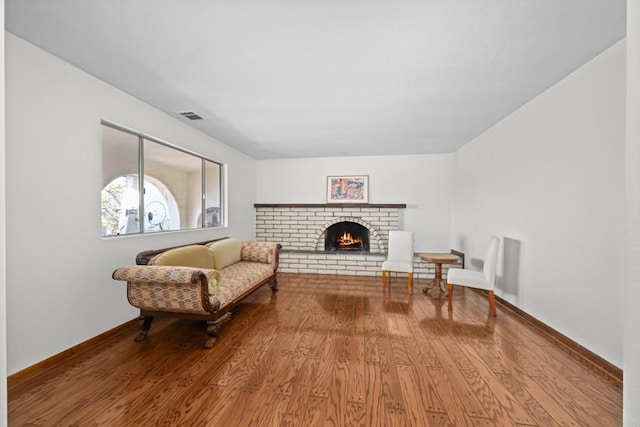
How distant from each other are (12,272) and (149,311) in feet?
3.21

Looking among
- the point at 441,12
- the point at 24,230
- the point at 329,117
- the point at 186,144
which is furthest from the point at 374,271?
the point at 24,230

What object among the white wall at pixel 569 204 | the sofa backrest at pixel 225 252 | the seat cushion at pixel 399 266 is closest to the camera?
the white wall at pixel 569 204

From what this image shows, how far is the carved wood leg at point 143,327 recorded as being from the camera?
246cm

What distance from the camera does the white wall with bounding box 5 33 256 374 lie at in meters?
1.82

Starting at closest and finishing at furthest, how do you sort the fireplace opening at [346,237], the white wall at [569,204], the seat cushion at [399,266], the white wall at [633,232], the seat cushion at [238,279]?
the white wall at [633,232] < the white wall at [569,204] < the seat cushion at [238,279] < the seat cushion at [399,266] < the fireplace opening at [346,237]

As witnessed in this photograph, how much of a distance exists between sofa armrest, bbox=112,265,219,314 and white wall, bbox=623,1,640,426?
246 centimetres

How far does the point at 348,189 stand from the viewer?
5473mm

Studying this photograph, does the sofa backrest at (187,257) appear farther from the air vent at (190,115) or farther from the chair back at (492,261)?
the chair back at (492,261)

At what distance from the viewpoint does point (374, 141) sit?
4332mm

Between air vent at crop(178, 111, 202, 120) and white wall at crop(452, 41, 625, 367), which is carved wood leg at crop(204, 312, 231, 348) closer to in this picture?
air vent at crop(178, 111, 202, 120)

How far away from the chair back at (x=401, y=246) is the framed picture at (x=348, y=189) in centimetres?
123

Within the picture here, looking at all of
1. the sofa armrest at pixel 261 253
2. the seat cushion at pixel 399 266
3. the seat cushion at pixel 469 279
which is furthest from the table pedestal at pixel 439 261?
the sofa armrest at pixel 261 253

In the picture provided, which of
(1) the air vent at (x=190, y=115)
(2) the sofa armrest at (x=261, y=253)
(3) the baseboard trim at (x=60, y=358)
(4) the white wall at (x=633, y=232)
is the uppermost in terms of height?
(1) the air vent at (x=190, y=115)

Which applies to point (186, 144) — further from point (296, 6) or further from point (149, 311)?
point (296, 6)
